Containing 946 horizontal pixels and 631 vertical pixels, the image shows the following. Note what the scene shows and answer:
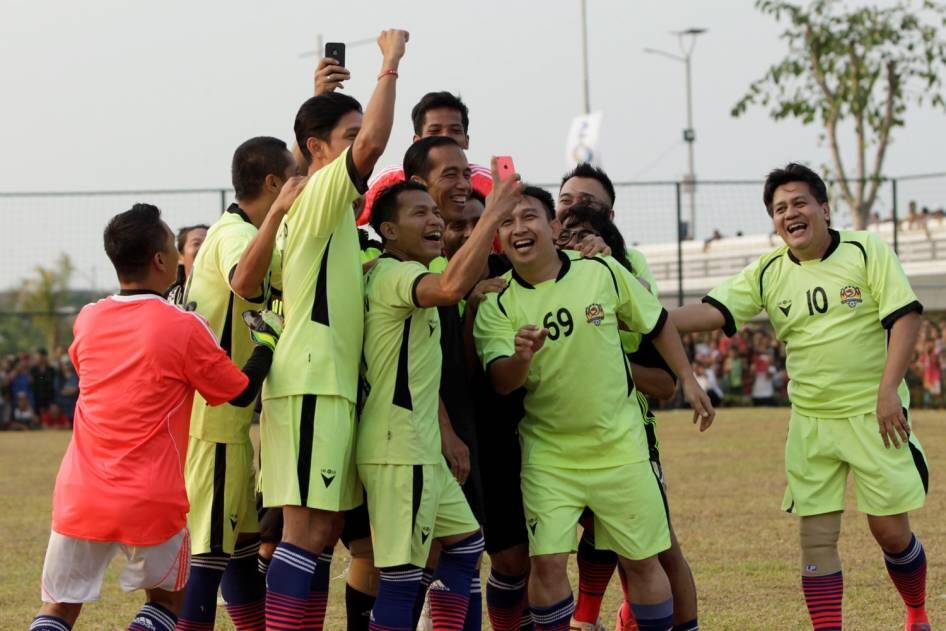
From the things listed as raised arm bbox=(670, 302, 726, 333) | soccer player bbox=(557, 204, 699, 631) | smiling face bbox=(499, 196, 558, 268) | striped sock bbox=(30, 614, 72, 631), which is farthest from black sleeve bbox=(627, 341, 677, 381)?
striped sock bbox=(30, 614, 72, 631)

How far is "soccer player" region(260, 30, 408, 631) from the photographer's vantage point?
482 centimetres

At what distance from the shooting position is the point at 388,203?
209 inches

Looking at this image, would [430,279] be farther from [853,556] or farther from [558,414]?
[853,556]

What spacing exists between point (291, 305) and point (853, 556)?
4842mm

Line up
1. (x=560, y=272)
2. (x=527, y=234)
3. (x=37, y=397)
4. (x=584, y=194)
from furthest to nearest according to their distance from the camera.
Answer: (x=37, y=397) → (x=584, y=194) → (x=560, y=272) → (x=527, y=234)

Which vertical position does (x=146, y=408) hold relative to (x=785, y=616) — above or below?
above

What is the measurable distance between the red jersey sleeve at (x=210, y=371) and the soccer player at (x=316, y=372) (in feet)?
0.58

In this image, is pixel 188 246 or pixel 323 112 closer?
pixel 323 112

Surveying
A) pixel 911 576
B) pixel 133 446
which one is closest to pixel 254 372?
pixel 133 446

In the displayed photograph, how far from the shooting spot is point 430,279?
485 cm

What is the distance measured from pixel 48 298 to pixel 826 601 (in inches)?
1105

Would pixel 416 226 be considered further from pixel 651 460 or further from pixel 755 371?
pixel 755 371

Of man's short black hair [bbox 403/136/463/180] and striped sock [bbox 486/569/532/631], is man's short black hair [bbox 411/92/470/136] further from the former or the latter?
striped sock [bbox 486/569/532/631]

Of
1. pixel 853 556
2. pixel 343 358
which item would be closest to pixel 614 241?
pixel 343 358
